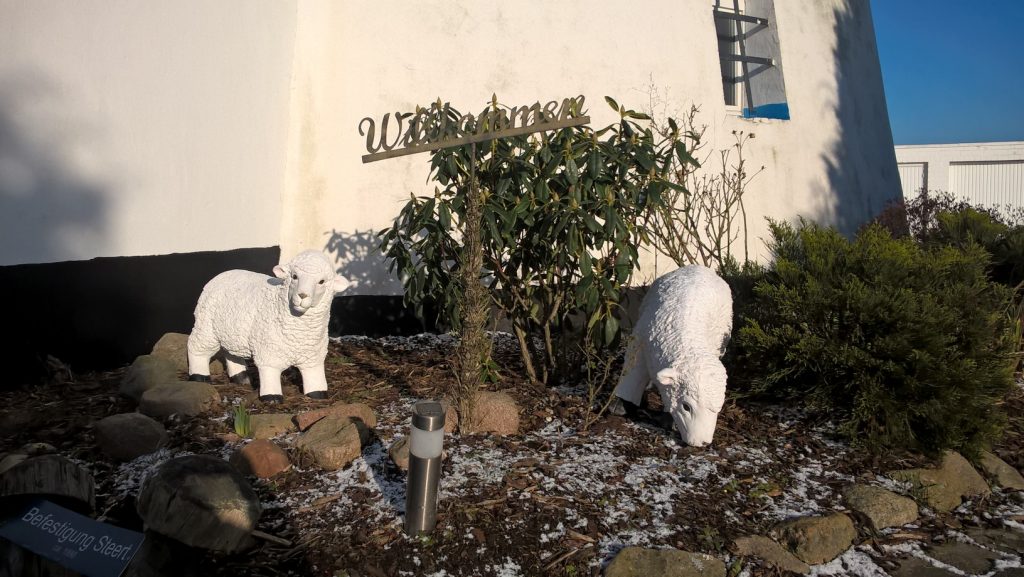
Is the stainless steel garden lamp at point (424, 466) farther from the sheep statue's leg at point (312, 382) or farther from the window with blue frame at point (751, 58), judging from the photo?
the window with blue frame at point (751, 58)

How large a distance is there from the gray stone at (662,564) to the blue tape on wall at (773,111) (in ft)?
24.0

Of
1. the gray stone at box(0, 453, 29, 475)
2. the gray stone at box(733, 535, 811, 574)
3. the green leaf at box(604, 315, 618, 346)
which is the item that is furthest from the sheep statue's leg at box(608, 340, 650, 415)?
the gray stone at box(0, 453, 29, 475)

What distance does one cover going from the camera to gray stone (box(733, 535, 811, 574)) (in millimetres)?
3223

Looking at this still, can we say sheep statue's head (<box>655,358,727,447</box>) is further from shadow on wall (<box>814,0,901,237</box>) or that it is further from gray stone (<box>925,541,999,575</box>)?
shadow on wall (<box>814,0,901,237</box>)

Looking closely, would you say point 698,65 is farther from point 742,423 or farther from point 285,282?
point 285,282

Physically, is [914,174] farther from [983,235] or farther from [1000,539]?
[1000,539]

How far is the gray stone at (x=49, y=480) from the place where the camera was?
250 cm

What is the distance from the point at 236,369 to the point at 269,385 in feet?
2.50

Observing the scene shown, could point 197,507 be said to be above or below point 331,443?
below

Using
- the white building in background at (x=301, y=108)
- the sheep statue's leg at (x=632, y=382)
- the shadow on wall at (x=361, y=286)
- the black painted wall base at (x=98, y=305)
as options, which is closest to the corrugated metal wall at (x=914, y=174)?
the white building in background at (x=301, y=108)

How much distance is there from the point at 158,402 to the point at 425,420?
2.42m

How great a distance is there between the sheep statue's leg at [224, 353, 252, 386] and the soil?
0.31 feet

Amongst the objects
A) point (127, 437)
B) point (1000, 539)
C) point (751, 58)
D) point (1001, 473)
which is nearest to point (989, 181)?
point (751, 58)

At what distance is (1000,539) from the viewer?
3.66 meters
